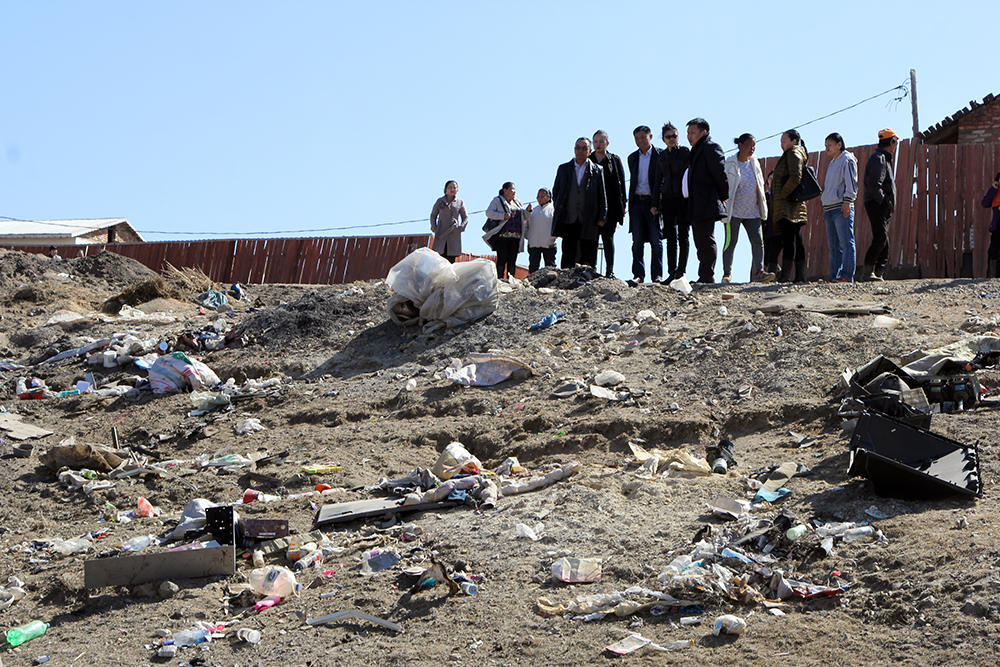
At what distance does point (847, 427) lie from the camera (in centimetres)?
528

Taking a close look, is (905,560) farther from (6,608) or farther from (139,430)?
(139,430)

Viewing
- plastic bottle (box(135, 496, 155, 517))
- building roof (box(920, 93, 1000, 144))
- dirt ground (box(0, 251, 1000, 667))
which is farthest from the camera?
building roof (box(920, 93, 1000, 144))

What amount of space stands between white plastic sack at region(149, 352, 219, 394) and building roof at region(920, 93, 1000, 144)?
42.6 feet

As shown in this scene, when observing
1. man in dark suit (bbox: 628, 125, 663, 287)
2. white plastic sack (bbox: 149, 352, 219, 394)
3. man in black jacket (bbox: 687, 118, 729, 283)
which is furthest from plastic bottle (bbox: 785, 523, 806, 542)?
white plastic sack (bbox: 149, 352, 219, 394)

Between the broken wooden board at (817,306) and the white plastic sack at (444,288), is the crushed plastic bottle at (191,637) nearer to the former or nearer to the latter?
the white plastic sack at (444,288)

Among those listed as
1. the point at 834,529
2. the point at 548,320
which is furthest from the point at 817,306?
the point at 834,529

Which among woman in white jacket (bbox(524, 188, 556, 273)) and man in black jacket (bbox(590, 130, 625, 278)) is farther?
woman in white jacket (bbox(524, 188, 556, 273))

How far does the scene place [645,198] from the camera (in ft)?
29.9

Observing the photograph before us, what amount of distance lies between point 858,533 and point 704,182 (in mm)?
5170

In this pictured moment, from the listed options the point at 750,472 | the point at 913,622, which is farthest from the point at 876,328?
the point at 913,622

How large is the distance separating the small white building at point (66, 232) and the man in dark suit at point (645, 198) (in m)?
27.1

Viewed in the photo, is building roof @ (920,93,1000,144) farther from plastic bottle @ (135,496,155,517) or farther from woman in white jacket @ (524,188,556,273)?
plastic bottle @ (135,496,155,517)

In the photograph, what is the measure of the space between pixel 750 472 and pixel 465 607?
2.04m

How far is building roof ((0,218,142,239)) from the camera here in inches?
1265
